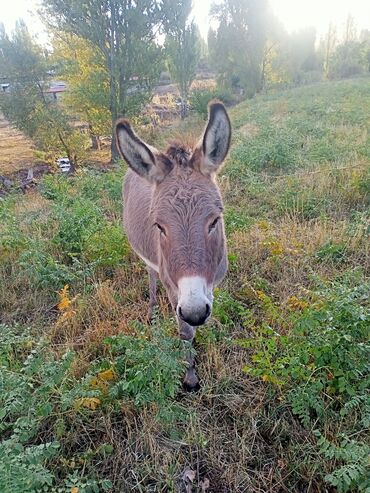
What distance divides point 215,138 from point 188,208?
58 cm

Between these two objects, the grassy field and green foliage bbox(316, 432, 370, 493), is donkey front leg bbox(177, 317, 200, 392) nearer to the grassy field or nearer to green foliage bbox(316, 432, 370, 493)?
the grassy field

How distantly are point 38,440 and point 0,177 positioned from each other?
1679 centimetres

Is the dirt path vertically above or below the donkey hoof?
below

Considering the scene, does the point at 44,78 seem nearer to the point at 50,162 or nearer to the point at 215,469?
the point at 50,162

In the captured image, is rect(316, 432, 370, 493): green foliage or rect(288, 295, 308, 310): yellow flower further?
rect(288, 295, 308, 310): yellow flower

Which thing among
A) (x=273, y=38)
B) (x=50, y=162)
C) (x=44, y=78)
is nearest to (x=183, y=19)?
(x=44, y=78)

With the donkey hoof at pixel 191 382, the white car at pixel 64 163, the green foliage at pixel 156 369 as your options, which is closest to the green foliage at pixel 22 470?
the green foliage at pixel 156 369

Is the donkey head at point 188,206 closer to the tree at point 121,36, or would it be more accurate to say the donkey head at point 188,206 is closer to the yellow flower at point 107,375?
the yellow flower at point 107,375

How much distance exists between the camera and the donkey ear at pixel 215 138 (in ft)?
7.39

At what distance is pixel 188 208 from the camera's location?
216 cm

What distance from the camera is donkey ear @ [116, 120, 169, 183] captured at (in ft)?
7.50

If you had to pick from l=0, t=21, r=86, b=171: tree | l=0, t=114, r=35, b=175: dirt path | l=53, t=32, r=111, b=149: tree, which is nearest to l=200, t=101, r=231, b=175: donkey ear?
l=53, t=32, r=111, b=149: tree

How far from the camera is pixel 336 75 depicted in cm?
4212

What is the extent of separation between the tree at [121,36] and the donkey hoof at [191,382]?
48.4 ft
